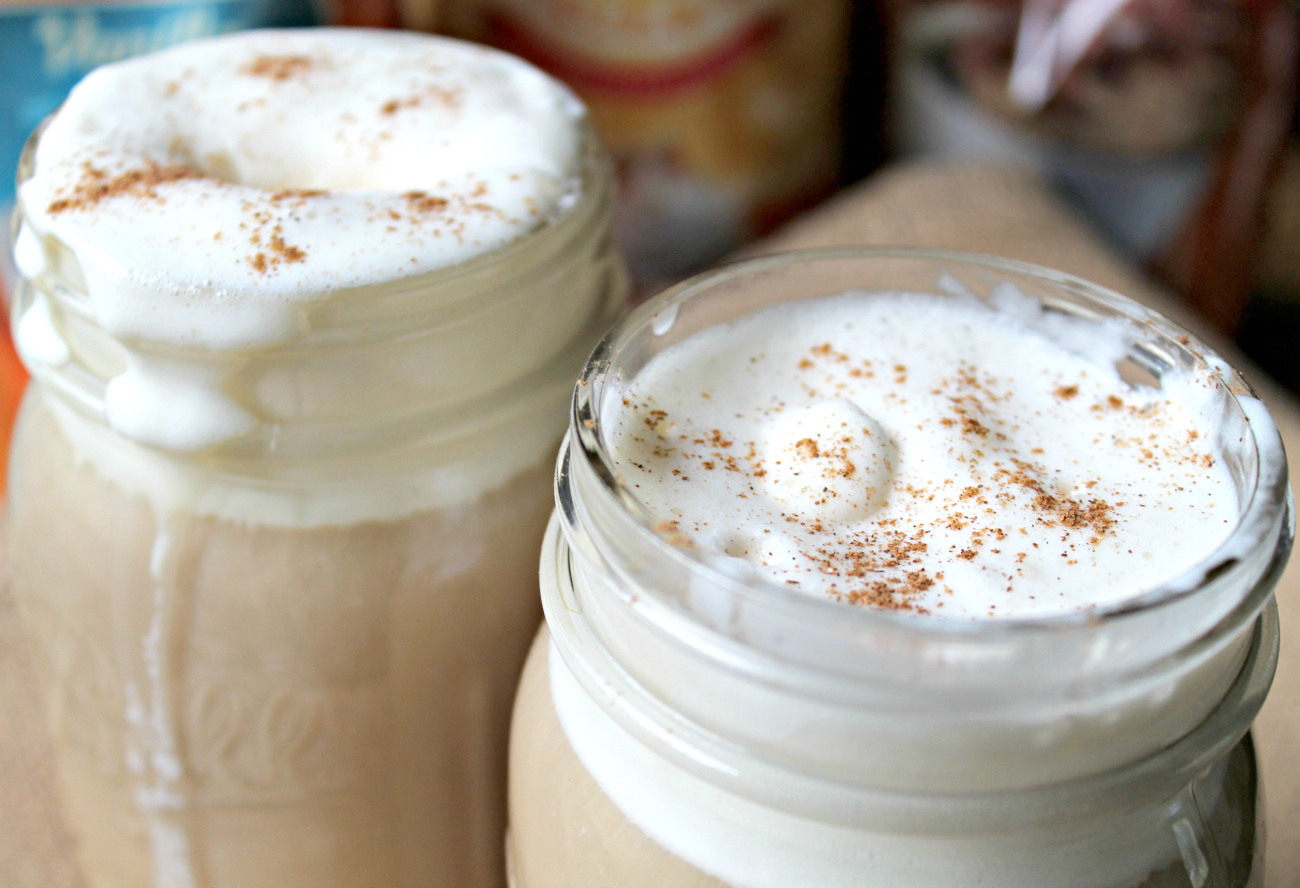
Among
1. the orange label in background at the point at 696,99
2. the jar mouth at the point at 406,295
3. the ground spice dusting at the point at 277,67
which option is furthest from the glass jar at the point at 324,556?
the orange label in background at the point at 696,99

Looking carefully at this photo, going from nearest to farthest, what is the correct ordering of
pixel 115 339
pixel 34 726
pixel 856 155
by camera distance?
1. pixel 115 339
2. pixel 34 726
3. pixel 856 155

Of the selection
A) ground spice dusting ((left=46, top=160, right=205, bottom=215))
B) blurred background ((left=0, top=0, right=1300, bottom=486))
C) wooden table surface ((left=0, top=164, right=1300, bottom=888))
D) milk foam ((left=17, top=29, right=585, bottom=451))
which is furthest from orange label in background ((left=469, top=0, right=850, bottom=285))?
ground spice dusting ((left=46, top=160, right=205, bottom=215))

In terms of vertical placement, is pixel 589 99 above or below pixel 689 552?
below

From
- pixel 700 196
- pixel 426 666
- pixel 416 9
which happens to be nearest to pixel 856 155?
pixel 700 196

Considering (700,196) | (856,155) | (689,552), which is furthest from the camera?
(856,155)

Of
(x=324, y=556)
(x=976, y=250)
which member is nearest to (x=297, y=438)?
(x=324, y=556)

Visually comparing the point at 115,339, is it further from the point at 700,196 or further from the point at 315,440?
the point at 700,196
